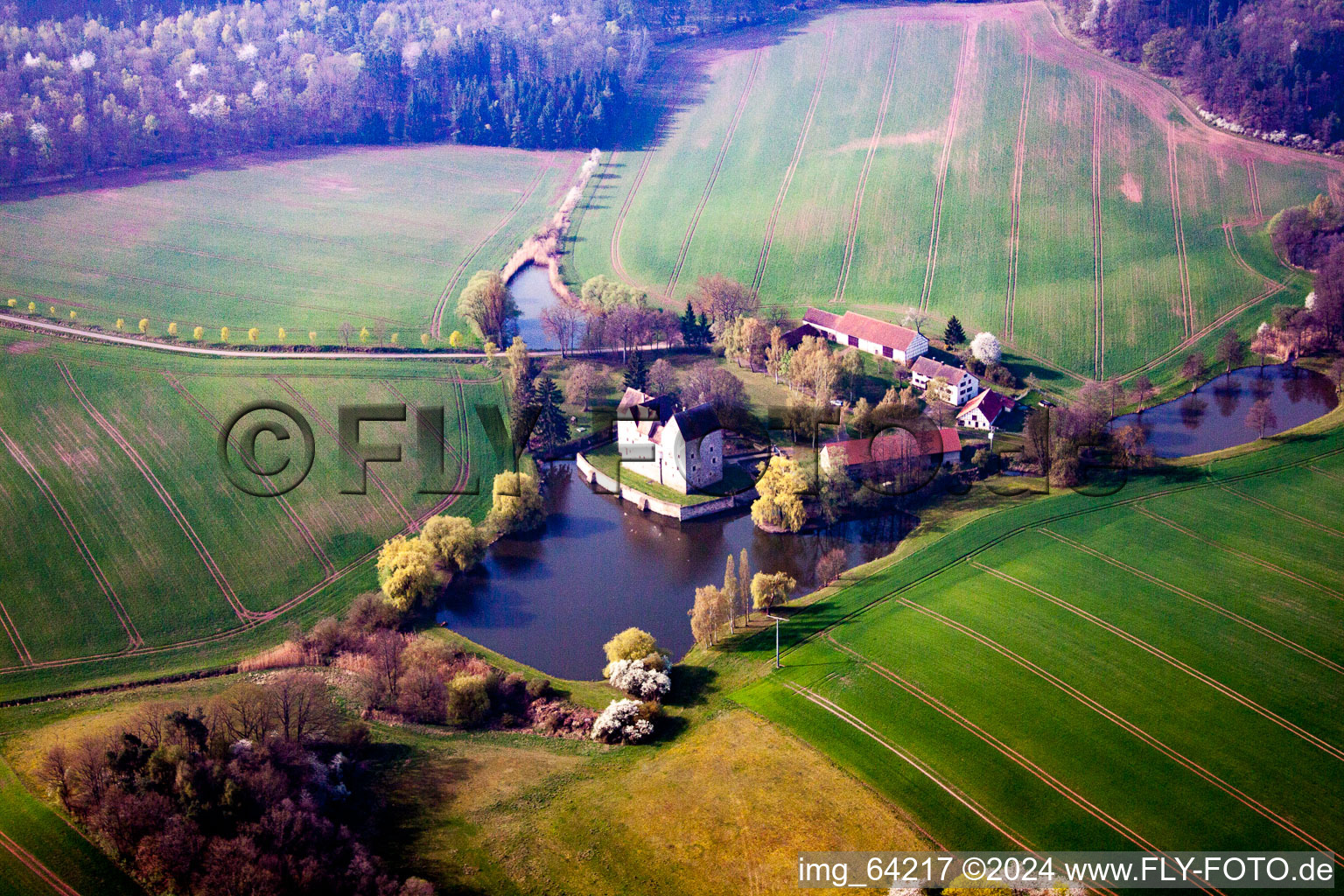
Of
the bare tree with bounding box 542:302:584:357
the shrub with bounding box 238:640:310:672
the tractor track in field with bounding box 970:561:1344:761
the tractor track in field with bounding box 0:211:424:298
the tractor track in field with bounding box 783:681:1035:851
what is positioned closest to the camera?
the tractor track in field with bounding box 783:681:1035:851

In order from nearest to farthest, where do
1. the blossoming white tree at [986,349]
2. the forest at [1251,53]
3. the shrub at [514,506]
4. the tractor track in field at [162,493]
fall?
the tractor track in field at [162,493], the shrub at [514,506], the blossoming white tree at [986,349], the forest at [1251,53]

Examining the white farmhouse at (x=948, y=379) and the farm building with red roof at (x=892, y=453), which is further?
the white farmhouse at (x=948, y=379)

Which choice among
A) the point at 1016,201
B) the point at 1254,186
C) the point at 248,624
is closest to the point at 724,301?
the point at 1016,201

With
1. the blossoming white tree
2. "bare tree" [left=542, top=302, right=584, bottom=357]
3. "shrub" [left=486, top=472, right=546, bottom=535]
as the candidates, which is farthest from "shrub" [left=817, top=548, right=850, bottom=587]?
"bare tree" [left=542, top=302, right=584, bottom=357]

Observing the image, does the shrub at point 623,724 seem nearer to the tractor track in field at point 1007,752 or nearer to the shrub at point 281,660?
the tractor track in field at point 1007,752

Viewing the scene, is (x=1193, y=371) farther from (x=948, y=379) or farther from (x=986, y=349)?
(x=948, y=379)

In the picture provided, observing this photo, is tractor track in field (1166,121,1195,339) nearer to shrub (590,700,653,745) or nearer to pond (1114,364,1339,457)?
pond (1114,364,1339,457)

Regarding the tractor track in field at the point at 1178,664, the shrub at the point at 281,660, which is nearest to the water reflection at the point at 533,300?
the shrub at the point at 281,660
